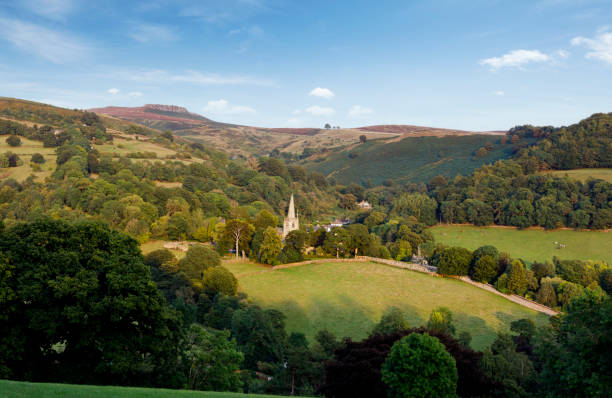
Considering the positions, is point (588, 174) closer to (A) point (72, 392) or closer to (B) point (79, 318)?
(B) point (79, 318)

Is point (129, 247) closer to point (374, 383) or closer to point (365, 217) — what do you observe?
point (374, 383)

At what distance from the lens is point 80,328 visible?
49.6ft

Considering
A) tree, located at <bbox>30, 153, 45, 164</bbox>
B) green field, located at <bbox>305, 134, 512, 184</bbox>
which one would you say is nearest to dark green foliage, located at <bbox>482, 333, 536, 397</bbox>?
tree, located at <bbox>30, 153, 45, 164</bbox>

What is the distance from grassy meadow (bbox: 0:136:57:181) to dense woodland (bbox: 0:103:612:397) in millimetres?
2745

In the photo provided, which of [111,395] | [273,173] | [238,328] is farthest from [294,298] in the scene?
[273,173]

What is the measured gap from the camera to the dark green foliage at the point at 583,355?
13458 mm

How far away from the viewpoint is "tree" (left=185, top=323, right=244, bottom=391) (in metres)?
17.1

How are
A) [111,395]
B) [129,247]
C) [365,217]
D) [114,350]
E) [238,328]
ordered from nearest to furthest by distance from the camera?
[111,395], [114,350], [129,247], [238,328], [365,217]

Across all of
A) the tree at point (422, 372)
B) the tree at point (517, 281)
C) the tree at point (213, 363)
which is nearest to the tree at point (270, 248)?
the tree at point (517, 281)

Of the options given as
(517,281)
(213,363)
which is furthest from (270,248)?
(213,363)

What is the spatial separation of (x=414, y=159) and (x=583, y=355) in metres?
156

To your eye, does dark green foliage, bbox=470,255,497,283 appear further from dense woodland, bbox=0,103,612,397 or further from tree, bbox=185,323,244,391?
tree, bbox=185,323,244,391

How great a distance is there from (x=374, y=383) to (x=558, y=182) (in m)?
83.6

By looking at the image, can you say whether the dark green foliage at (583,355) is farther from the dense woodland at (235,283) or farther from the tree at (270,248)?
the tree at (270,248)
